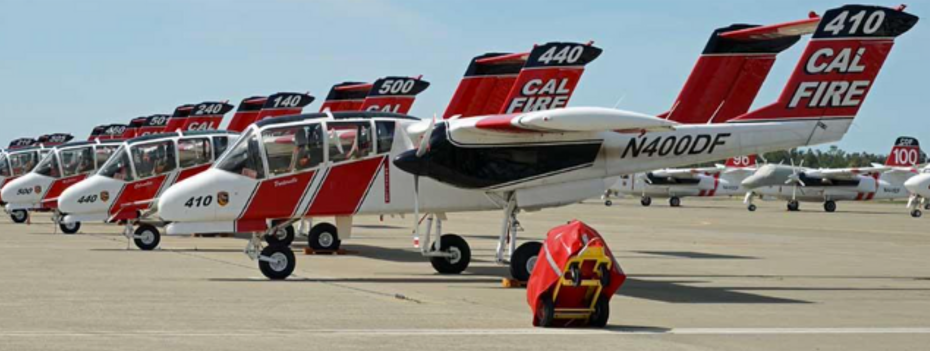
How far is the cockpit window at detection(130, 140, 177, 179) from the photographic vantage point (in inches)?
995

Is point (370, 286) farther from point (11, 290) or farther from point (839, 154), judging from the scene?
point (839, 154)

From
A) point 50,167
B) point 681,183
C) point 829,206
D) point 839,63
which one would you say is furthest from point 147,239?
point 681,183

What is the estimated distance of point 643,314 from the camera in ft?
42.2

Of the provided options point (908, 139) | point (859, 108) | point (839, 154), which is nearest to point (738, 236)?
point (859, 108)

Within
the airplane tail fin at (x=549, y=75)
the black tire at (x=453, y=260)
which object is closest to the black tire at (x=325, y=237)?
the airplane tail fin at (x=549, y=75)

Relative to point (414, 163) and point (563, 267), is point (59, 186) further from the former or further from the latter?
point (563, 267)

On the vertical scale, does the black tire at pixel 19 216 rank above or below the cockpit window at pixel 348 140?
below

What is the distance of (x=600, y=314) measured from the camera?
1156cm

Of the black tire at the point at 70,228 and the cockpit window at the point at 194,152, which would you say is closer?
the cockpit window at the point at 194,152

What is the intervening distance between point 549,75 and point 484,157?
4.86 meters

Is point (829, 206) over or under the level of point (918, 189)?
under

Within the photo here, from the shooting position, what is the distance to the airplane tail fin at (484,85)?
78.3 ft

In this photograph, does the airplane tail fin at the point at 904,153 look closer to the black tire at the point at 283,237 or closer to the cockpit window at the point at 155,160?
the black tire at the point at 283,237

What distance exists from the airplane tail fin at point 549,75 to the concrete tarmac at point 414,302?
106 inches
